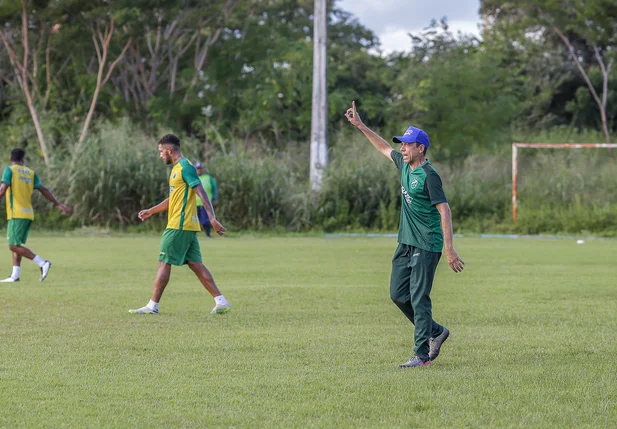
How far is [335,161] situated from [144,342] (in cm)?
2365

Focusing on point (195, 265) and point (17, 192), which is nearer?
point (195, 265)

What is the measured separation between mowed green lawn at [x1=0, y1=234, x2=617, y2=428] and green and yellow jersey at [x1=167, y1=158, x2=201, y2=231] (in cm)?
98

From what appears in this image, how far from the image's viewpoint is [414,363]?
785 centimetres

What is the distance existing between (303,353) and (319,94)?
23473mm

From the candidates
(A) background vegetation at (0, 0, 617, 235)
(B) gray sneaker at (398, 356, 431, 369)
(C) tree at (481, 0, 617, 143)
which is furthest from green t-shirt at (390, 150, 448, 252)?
(C) tree at (481, 0, 617, 143)

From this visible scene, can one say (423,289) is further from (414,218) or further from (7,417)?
(7,417)

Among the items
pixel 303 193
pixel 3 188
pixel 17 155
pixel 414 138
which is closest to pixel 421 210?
pixel 414 138

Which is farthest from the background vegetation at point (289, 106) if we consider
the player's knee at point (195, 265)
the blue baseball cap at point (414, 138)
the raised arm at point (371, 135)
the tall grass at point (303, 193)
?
the blue baseball cap at point (414, 138)

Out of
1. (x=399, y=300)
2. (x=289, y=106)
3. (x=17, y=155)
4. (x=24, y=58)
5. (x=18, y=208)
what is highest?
(x=24, y=58)

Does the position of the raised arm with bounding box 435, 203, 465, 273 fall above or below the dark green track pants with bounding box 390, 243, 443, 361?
above

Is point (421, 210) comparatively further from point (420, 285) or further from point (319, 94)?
point (319, 94)

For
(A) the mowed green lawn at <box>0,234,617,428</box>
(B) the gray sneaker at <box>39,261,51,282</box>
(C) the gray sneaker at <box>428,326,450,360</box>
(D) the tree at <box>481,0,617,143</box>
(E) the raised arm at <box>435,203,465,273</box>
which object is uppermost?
(D) the tree at <box>481,0,617,143</box>

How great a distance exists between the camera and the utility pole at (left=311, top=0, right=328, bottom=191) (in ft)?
103

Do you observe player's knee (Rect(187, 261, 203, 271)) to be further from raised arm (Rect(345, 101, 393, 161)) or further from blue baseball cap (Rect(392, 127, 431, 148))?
blue baseball cap (Rect(392, 127, 431, 148))
